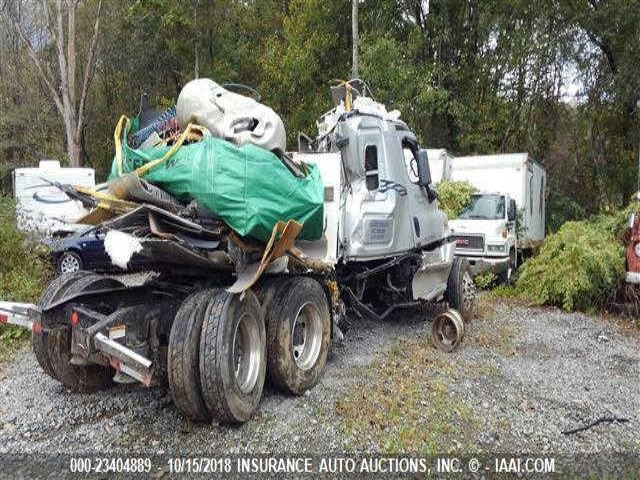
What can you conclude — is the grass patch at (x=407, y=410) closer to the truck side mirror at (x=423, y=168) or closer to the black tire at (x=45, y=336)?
the truck side mirror at (x=423, y=168)

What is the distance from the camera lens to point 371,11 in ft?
66.9

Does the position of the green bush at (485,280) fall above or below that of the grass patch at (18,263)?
below

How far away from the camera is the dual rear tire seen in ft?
13.7

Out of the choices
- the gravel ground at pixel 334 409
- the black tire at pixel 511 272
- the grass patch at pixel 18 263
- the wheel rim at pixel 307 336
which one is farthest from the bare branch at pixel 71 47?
the wheel rim at pixel 307 336

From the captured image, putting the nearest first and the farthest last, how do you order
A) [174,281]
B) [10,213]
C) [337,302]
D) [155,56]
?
[174,281] → [337,302] → [10,213] → [155,56]

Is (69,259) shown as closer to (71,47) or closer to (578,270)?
(71,47)

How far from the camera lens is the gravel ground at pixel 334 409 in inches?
171

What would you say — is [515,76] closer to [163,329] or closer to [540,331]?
[540,331]

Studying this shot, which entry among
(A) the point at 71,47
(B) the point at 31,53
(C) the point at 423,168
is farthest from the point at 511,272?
(B) the point at 31,53

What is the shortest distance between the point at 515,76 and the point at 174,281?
716 inches

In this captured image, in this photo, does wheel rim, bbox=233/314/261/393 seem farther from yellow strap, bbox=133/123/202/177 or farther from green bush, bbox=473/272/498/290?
green bush, bbox=473/272/498/290

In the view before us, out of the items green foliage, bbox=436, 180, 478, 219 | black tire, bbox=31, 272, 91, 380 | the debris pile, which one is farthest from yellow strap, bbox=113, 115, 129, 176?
green foliage, bbox=436, 180, 478, 219

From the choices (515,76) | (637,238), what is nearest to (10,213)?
(637,238)

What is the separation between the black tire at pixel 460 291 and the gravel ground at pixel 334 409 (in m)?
1.10
